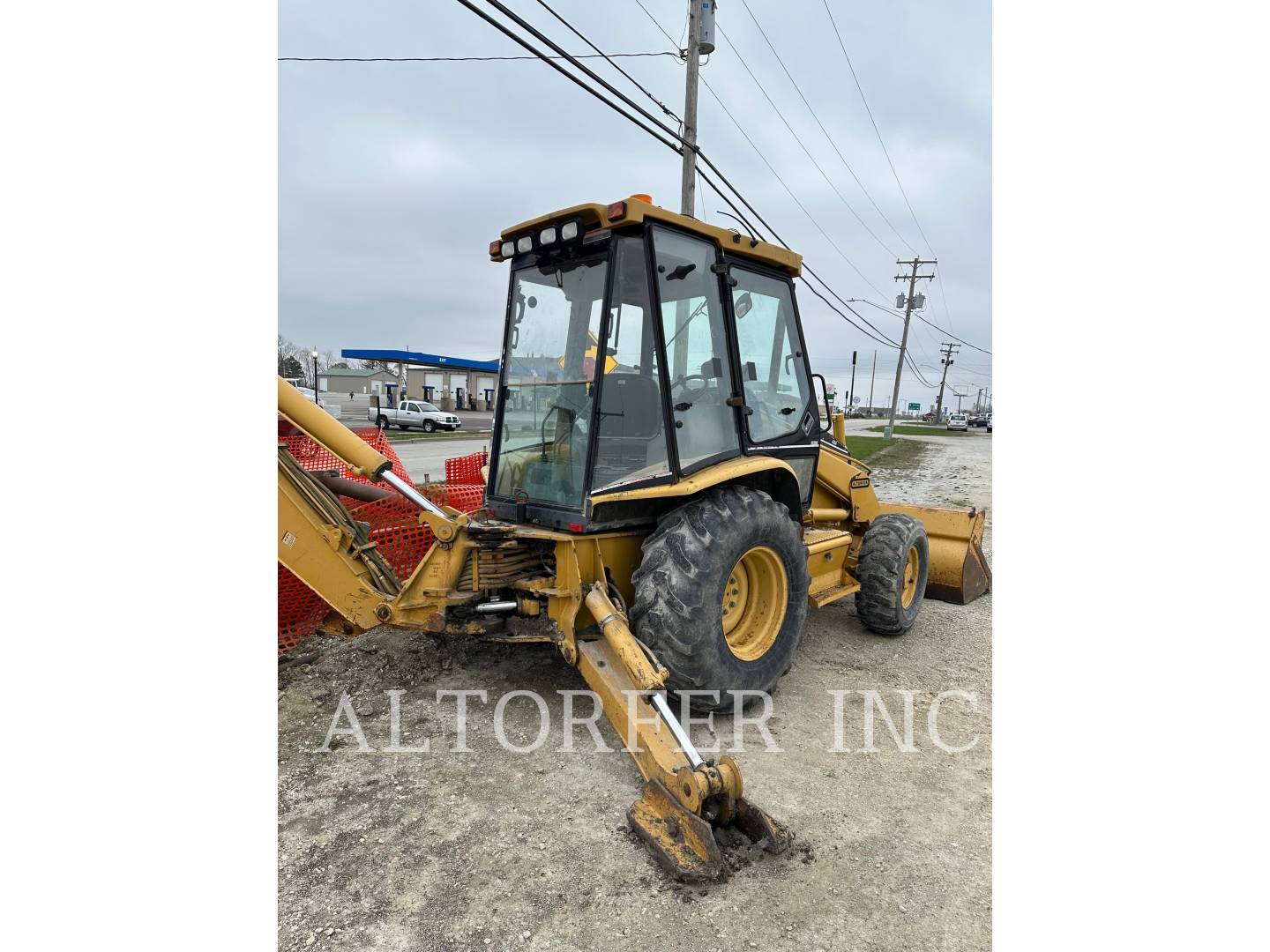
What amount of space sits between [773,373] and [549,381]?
5.02ft

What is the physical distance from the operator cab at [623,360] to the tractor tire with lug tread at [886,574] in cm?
118

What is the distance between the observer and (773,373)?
4590 millimetres

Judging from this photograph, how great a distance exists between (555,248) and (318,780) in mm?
2879

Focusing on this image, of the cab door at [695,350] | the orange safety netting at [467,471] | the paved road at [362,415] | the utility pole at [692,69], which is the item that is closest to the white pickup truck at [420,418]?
the paved road at [362,415]

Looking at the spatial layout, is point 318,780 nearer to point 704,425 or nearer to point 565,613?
point 565,613

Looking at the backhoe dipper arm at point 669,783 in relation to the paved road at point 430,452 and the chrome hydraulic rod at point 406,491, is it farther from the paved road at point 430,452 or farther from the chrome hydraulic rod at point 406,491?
the paved road at point 430,452

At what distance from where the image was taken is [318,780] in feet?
10.1

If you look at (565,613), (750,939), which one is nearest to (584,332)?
(565,613)

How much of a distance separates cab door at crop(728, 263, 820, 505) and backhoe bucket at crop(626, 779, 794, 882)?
2130 millimetres

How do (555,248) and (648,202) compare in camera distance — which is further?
(555,248)

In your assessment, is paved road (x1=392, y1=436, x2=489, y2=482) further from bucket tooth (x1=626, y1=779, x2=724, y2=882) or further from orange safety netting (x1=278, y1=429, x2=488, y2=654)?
bucket tooth (x1=626, y1=779, x2=724, y2=882)

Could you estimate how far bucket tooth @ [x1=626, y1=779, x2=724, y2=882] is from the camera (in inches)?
99.0

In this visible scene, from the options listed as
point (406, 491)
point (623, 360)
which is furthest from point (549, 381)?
point (406, 491)

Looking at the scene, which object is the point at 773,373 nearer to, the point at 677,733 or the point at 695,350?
the point at 695,350
